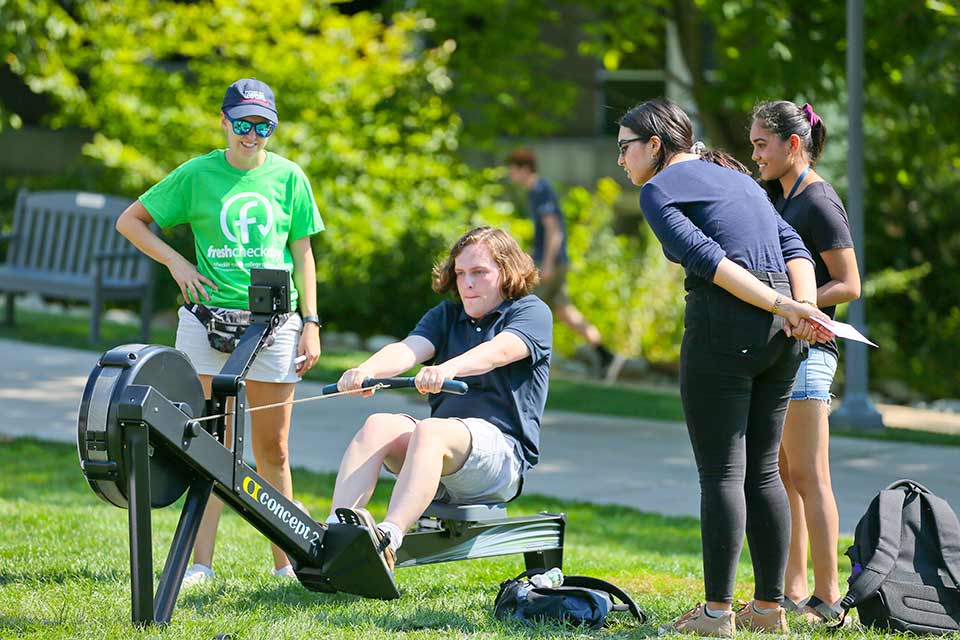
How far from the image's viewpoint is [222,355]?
4930 millimetres

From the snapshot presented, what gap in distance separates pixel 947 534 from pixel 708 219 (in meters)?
1.32

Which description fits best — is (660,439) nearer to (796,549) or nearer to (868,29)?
(868,29)

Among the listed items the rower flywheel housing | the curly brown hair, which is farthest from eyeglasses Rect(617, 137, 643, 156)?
the rower flywheel housing

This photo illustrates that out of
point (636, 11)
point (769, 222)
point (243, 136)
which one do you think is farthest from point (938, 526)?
point (636, 11)

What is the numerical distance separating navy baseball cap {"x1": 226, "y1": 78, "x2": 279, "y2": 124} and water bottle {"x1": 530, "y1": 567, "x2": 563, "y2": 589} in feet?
5.93

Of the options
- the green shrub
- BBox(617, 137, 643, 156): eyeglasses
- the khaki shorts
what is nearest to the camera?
BBox(617, 137, 643, 156): eyeglasses

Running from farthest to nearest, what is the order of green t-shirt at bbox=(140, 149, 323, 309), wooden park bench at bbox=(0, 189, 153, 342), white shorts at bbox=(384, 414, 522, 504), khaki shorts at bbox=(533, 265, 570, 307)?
wooden park bench at bbox=(0, 189, 153, 342), khaki shorts at bbox=(533, 265, 570, 307), green t-shirt at bbox=(140, 149, 323, 309), white shorts at bbox=(384, 414, 522, 504)

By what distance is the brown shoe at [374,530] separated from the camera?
4.27 m

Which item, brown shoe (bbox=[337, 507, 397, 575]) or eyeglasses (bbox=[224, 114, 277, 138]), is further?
eyeglasses (bbox=[224, 114, 277, 138])

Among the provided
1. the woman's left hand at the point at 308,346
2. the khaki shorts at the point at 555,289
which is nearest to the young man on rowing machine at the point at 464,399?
the woman's left hand at the point at 308,346

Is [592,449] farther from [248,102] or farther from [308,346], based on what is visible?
[248,102]

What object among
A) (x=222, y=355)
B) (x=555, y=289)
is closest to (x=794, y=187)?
(x=222, y=355)

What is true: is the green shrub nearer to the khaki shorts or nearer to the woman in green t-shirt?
→ the khaki shorts

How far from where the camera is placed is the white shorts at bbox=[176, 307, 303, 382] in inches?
195
